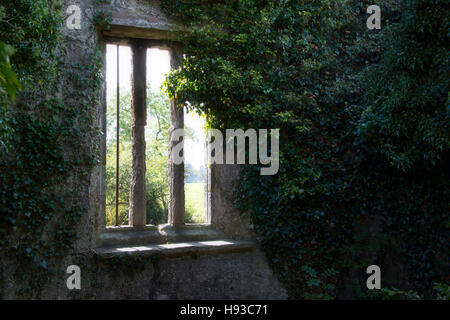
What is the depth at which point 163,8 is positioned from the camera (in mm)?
4414

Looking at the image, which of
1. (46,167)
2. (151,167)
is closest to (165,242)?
(46,167)

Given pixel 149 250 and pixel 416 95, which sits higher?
pixel 416 95

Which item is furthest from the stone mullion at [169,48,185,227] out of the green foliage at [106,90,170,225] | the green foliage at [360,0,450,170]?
the green foliage at [106,90,170,225]

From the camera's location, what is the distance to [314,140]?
4668mm

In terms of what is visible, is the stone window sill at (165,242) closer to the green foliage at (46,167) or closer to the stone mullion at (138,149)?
the stone mullion at (138,149)

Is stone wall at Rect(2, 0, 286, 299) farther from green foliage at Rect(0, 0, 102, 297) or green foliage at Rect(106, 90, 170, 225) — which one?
green foliage at Rect(106, 90, 170, 225)

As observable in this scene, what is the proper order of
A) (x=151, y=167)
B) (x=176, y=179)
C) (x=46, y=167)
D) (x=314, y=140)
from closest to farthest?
(x=46, y=167), (x=176, y=179), (x=314, y=140), (x=151, y=167)

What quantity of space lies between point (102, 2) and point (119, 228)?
2520 millimetres

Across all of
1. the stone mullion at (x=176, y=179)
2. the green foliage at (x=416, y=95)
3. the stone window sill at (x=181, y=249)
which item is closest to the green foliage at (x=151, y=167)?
the stone mullion at (x=176, y=179)

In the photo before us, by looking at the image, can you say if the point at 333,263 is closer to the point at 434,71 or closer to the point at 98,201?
the point at 434,71

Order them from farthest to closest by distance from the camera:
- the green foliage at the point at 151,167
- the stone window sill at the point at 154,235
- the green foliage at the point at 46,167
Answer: the green foliage at the point at 151,167 < the stone window sill at the point at 154,235 < the green foliage at the point at 46,167

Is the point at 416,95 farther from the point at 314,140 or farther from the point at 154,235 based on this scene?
the point at 154,235

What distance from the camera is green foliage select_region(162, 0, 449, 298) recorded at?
4.29 meters

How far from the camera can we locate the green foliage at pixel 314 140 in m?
4.29
